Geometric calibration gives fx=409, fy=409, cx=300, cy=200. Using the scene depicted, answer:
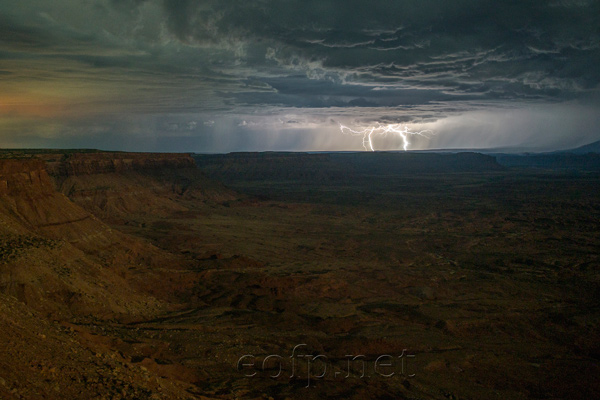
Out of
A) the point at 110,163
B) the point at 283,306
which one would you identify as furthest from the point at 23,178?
the point at 110,163

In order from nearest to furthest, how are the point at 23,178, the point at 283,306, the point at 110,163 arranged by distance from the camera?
the point at 283,306 → the point at 23,178 → the point at 110,163

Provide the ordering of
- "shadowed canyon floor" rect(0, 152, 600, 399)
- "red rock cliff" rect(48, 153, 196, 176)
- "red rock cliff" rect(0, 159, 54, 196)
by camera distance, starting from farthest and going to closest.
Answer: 1. "red rock cliff" rect(48, 153, 196, 176)
2. "red rock cliff" rect(0, 159, 54, 196)
3. "shadowed canyon floor" rect(0, 152, 600, 399)

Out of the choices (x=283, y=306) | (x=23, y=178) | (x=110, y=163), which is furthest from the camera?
(x=110, y=163)

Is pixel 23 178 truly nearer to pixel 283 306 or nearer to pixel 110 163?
pixel 283 306

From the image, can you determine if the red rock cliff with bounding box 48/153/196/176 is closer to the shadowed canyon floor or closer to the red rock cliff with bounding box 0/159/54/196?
the shadowed canyon floor

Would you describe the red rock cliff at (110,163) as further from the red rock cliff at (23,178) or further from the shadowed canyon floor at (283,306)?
the red rock cliff at (23,178)

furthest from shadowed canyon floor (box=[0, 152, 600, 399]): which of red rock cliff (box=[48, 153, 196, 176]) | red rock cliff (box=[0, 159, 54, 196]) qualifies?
red rock cliff (box=[48, 153, 196, 176])

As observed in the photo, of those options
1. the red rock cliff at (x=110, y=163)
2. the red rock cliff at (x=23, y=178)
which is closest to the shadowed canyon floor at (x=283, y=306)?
the red rock cliff at (x=23, y=178)

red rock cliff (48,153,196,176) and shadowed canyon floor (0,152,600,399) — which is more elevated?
red rock cliff (48,153,196,176)

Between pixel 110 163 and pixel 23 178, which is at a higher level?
pixel 23 178
